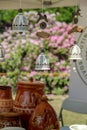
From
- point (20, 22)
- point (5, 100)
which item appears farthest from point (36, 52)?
point (5, 100)

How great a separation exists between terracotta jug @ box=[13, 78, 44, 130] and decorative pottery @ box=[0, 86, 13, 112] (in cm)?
2

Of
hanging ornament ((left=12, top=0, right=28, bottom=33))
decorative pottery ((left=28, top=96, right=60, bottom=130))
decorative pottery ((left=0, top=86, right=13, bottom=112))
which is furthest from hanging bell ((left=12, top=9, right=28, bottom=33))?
decorative pottery ((left=28, top=96, right=60, bottom=130))

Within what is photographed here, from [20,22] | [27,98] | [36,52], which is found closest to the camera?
[27,98]

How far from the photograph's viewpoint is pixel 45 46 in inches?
215

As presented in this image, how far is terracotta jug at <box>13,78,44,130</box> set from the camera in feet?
4.18

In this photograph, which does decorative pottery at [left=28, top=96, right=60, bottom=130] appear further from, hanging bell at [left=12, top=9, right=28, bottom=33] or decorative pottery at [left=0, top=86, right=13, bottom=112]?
hanging bell at [left=12, top=9, right=28, bottom=33]

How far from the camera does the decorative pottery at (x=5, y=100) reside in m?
1.29

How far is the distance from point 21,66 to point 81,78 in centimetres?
121

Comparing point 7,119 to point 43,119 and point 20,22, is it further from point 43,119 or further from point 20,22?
point 20,22

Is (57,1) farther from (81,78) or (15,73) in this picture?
(15,73)

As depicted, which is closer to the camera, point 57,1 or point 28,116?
point 28,116

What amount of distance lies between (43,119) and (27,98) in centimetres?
14

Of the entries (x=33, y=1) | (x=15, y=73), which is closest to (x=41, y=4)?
(x=33, y=1)

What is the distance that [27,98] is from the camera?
1286 mm
